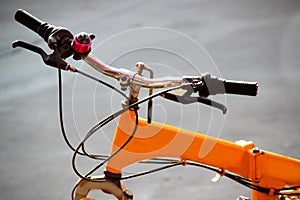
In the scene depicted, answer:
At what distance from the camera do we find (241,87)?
1.23 metres

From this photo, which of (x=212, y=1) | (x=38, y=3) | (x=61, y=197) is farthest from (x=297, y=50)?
(x=38, y=3)

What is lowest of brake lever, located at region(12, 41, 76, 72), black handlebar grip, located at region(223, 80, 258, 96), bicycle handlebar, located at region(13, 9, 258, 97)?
brake lever, located at region(12, 41, 76, 72)

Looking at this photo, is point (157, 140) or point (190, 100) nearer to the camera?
point (190, 100)

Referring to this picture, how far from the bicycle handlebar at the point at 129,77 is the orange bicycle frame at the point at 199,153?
0.13 m

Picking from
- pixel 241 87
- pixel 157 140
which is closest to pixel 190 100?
pixel 241 87

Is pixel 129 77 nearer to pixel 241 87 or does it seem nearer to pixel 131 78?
pixel 131 78

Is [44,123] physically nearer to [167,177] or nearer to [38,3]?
[167,177]

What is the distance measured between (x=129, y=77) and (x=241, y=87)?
0.24 m

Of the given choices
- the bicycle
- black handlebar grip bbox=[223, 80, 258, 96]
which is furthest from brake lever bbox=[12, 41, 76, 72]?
black handlebar grip bbox=[223, 80, 258, 96]

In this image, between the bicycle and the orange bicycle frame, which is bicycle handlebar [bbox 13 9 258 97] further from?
the orange bicycle frame

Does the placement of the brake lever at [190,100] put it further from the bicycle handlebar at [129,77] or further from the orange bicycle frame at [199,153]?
the orange bicycle frame at [199,153]

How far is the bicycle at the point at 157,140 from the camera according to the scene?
124cm

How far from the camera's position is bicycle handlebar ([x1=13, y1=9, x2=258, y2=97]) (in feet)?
4.03

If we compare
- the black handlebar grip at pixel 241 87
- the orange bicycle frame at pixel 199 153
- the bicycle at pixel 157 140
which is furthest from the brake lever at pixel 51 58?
the black handlebar grip at pixel 241 87
